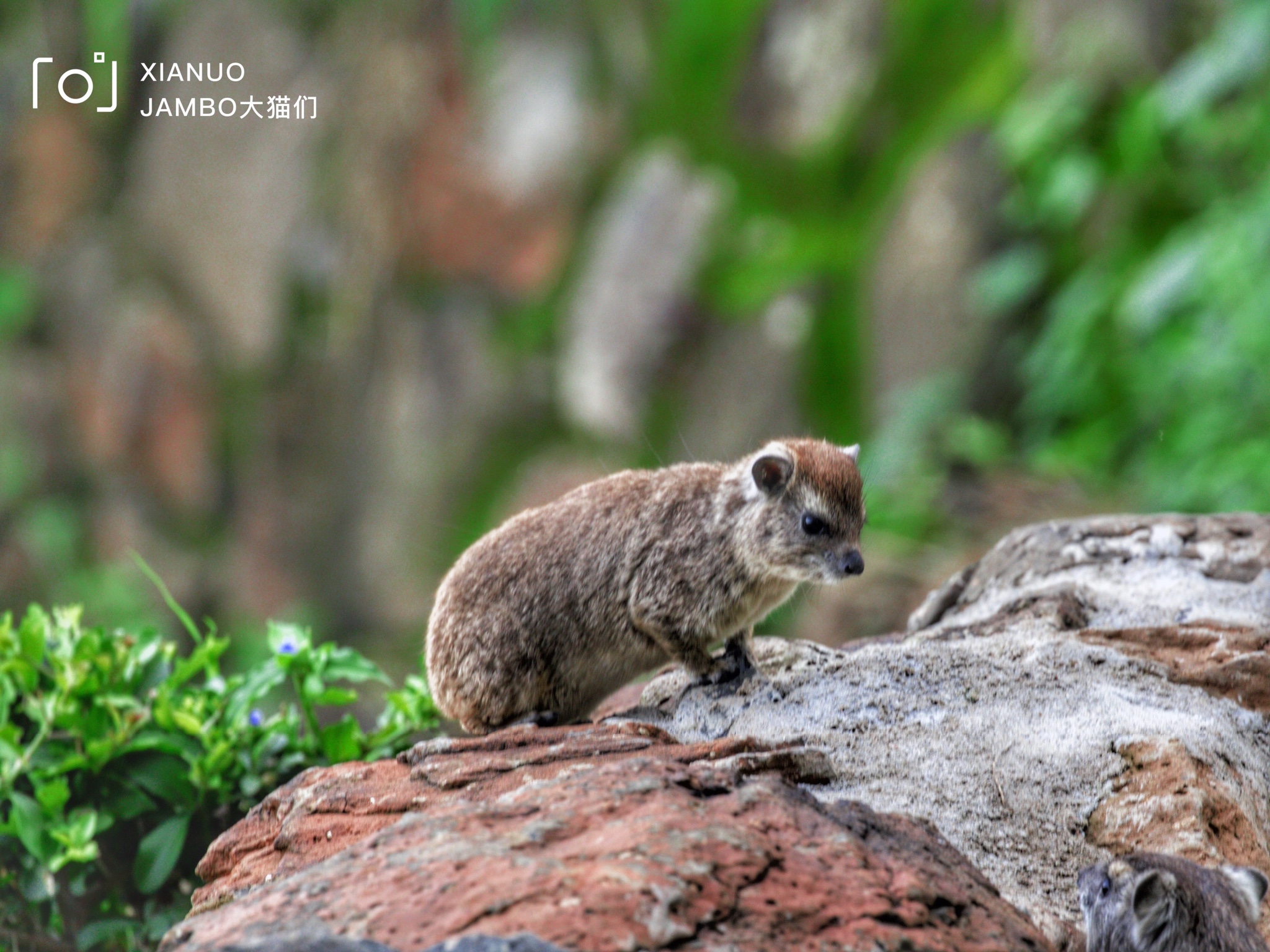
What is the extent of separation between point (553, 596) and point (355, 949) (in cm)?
210

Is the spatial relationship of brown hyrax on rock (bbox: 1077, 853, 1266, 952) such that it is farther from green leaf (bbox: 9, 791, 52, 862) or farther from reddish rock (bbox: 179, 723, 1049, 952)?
green leaf (bbox: 9, 791, 52, 862)

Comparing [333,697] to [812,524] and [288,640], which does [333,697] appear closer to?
[288,640]

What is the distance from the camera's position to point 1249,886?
2.82 m

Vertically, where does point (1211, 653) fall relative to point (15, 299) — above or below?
below

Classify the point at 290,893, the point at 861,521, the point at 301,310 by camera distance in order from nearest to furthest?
the point at 290,893 → the point at 861,521 → the point at 301,310

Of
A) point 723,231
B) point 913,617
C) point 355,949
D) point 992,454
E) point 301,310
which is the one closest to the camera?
point 355,949

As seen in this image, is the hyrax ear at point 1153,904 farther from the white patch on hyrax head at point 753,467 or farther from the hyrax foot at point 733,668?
the white patch on hyrax head at point 753,467

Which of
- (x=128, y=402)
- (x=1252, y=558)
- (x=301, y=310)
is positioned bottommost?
(x=1252, y=558)

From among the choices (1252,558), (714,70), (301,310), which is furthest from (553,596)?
(301,310)

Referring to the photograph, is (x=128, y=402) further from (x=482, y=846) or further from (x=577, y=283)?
(x=482, y=846)

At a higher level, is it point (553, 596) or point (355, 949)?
point (553, 596)

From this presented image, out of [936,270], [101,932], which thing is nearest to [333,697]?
[101,932]

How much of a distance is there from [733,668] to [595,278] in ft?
20.6

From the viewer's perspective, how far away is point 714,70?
9852 mm
